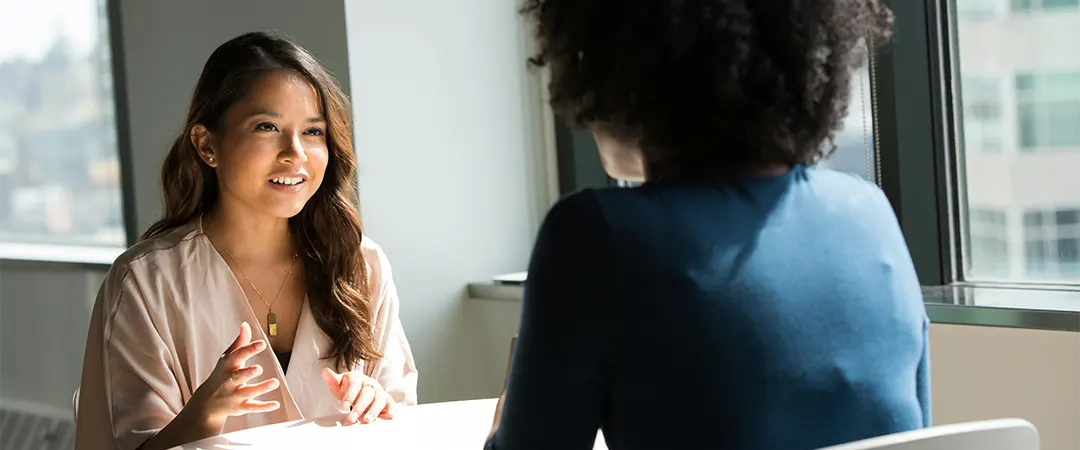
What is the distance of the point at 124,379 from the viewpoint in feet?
6.26

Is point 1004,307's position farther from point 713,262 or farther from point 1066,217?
point 713,262

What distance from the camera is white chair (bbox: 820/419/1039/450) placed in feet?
2.74

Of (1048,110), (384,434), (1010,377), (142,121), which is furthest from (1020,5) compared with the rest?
(142,121)

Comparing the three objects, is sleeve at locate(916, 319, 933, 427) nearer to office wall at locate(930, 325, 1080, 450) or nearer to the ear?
office wall at locate(930, 325, 1080, 450)

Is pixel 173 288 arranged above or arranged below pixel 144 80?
below

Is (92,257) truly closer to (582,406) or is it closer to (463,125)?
(463,125)

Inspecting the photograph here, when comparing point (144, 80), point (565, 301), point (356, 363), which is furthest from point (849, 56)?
point (144, 80)

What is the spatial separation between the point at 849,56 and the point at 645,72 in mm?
209

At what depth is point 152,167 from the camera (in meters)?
3.63

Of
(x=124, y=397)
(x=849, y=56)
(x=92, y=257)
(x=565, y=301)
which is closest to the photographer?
(x=565, y=301)

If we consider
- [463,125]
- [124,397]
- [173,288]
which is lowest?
[124,397]

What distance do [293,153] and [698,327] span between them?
1347mm

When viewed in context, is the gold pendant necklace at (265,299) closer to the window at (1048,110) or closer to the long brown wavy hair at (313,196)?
the long brown wavy hair at (313,196)

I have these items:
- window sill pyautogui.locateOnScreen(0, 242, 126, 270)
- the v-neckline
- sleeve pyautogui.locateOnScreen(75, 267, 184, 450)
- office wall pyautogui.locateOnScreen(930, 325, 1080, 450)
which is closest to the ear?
the v-neckline
